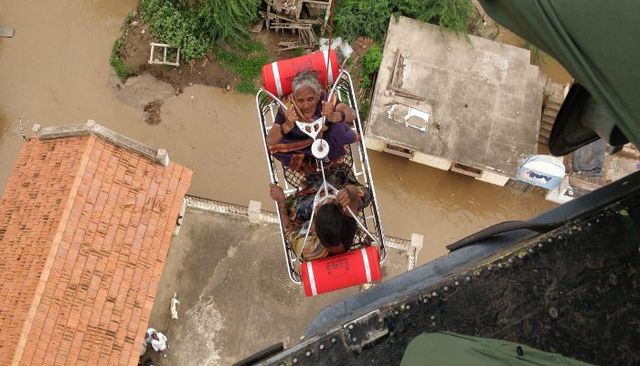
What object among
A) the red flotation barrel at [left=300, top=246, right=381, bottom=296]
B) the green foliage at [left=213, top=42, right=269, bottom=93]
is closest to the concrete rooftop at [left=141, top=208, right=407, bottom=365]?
the red flotation barrel at [left=300, top=246, right=381, bottom=296]

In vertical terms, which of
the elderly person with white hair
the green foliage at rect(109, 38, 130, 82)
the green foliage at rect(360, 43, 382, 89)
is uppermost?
the green foliage at rect(360, 43, 382, 89)

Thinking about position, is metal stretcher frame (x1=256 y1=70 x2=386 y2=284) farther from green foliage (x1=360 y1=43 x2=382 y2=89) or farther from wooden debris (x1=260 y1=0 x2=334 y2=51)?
wooden debris (x1=260 y1=0 x2=334 y2=51)

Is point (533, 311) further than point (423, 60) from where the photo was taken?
No

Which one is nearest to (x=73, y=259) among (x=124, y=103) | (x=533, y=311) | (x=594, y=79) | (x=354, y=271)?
(x=354, y=271)

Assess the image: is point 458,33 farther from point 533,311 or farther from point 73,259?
point 533,311

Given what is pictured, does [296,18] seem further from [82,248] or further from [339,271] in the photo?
[339,271]

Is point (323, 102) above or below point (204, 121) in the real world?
below

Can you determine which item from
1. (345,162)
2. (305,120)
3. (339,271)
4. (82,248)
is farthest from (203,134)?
(339,271)
